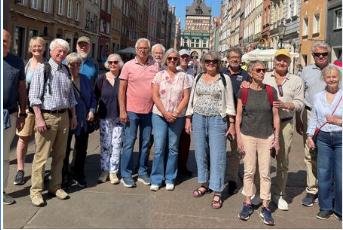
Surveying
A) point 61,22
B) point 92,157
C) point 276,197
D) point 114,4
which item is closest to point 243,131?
point 276,197

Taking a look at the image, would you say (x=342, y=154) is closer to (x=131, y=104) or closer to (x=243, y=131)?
(x=243, y=131)

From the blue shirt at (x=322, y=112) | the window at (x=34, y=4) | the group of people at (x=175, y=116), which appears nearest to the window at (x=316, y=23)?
the window at (x=34, y=4)

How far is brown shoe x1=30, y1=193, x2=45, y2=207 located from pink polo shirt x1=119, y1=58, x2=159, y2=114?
1613 mm

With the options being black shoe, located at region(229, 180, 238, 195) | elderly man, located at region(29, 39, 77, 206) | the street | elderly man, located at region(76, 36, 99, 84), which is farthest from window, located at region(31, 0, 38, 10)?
→ black shoe, located at region(229, 180, 238, 195)

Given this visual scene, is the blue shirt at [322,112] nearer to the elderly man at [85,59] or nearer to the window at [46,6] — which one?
the elderly man at [85,59]

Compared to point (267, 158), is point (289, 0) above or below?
above

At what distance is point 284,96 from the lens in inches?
175

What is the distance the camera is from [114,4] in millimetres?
48406

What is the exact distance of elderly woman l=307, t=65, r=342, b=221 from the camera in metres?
4.14

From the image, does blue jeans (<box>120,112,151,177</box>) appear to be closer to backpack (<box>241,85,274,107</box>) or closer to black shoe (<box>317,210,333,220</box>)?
backpack (<box>241,85,274,107</box>)

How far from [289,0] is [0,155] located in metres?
32.1

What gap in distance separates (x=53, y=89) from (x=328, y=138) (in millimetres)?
3220

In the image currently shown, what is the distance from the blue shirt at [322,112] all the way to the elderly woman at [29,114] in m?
3.51

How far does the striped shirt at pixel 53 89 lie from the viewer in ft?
13.7
